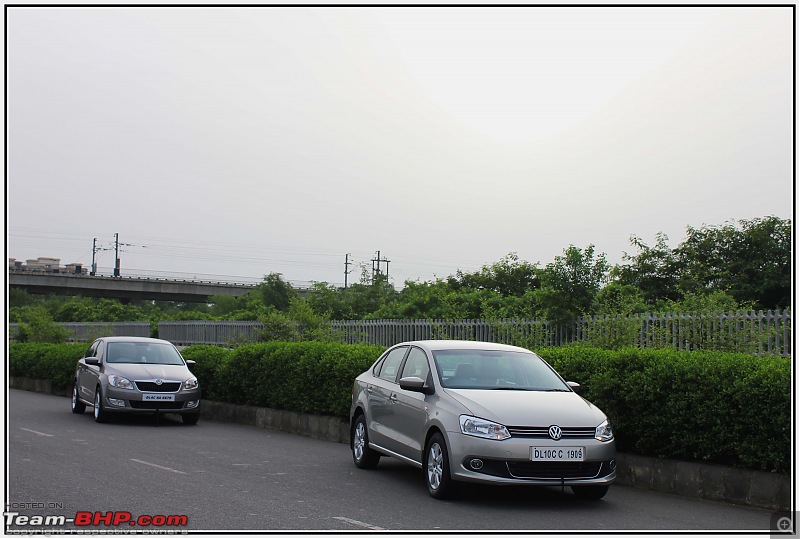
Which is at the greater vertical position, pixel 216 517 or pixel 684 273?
pixel 684 273

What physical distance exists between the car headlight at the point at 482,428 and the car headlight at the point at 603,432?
0.94 meters

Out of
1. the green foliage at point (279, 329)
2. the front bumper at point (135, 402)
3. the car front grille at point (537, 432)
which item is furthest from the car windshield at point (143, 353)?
the car front grille at point (537, 432)

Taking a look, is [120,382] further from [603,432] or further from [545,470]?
[603,432]

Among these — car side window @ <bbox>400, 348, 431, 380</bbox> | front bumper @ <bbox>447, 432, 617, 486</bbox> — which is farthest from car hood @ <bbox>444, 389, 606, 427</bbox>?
car side window @ <bbox>400, 348, 431, 380</bbox>

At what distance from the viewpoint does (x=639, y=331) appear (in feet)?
51.6

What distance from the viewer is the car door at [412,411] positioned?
1006cm

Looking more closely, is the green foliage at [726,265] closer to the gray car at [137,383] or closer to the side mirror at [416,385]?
the gray car at [137,383]

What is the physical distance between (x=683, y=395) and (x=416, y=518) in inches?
151

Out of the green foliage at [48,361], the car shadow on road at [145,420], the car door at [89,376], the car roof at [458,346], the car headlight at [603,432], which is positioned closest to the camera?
the car headlight at [603,432]

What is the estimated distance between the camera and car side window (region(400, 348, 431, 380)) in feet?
34.8

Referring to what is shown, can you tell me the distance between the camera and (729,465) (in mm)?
9906

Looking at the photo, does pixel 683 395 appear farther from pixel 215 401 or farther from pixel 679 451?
pixel 215 401

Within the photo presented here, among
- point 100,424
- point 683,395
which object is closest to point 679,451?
point 683,395

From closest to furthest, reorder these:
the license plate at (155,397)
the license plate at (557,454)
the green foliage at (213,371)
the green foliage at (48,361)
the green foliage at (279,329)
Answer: the license plate at (557,454)
the license plate at (155,397)
the green foliage at (213,371)
the green foliage at (279,329)
the green foliage at (48,361)
